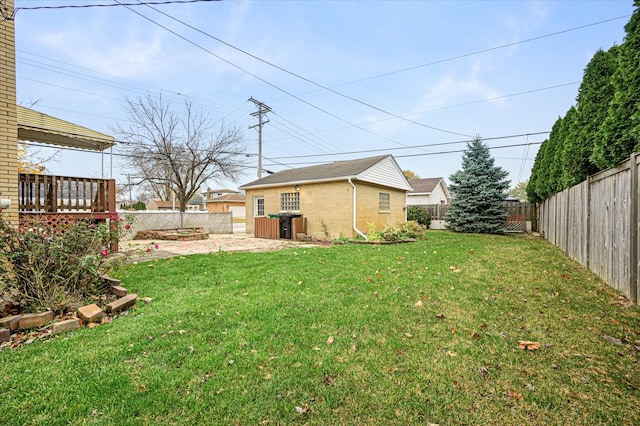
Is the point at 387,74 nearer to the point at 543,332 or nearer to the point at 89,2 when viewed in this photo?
the point at 89,2

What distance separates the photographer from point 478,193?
54.3 ft

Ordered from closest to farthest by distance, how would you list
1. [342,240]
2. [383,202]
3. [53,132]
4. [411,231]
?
[53,132]
[342,240]
[411,231]
[383,202]

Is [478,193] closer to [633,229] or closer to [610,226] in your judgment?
[610,226]

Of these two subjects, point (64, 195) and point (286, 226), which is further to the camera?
point (286, 226)

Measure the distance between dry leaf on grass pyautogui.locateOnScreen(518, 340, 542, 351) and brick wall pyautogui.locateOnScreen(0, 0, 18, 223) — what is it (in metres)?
7.79

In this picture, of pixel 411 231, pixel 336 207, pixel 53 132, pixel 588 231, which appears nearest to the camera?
pixel 588 231

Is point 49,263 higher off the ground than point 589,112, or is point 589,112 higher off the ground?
point 589,112

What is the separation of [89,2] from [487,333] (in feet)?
34.3

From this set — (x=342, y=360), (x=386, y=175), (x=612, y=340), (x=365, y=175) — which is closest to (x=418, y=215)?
(x=386, y=175)

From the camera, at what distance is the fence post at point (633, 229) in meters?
3.95

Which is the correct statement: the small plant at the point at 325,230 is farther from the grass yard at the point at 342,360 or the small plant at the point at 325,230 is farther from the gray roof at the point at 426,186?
the gray roof at the point at 426,186

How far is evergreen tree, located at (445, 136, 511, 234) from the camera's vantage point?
1628 cm

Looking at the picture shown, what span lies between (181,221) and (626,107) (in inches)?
717

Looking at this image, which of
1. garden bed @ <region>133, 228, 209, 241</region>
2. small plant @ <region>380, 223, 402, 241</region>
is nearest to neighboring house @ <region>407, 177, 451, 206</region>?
small plant @ <region>380, 223, 402, 241</region>
